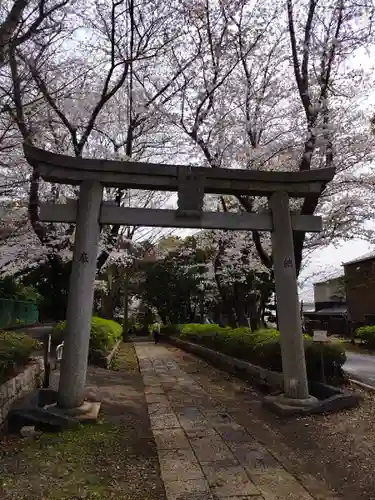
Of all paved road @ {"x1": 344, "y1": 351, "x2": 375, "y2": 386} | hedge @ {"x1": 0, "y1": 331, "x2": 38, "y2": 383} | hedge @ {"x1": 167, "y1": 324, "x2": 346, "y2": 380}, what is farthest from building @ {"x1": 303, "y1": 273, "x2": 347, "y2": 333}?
hedge @ {"x1": 0, "y1": 331, "x2": 38, "y2": 383}

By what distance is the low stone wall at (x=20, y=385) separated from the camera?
21.3ft

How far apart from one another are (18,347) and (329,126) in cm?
910

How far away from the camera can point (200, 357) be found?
2002 cm

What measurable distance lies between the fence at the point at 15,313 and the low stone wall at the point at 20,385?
9.02m

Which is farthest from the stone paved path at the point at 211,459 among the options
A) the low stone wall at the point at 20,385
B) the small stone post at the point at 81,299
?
the low stone wall at the point at 20,385

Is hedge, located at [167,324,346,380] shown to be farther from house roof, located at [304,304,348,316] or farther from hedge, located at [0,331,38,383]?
house roof, located at [304,304,348,316]

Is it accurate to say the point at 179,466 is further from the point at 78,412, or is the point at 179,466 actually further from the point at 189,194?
the point at 189,194

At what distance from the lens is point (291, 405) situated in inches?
305

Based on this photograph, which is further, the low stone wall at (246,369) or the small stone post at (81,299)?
the low stone wall at (246,369)

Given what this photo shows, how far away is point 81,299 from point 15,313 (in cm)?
1542

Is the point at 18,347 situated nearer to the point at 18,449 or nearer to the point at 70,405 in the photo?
the point at 70,405

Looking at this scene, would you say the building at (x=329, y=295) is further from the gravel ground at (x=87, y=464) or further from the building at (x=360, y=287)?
the gravel ground at (x=87, y=464)

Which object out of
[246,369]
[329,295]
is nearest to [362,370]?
[246,369]

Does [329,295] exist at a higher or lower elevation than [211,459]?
higher
